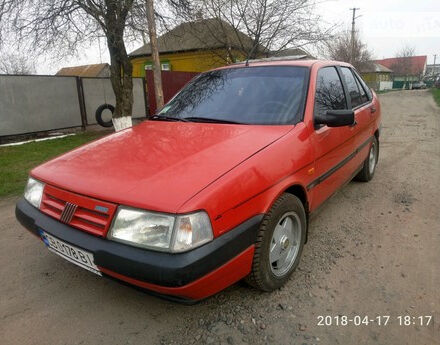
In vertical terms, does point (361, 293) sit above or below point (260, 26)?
below

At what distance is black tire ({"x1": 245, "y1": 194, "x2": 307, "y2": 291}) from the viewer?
86.0 inches

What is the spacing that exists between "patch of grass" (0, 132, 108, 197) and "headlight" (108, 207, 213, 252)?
12.6 feet

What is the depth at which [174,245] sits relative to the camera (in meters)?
1.79

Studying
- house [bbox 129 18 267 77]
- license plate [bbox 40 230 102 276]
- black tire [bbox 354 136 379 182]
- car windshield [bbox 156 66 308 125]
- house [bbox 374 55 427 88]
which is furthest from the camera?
house [bbox 374 55 427 88]

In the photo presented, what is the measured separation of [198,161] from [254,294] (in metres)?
1.08

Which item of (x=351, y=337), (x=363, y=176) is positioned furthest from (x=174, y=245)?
(x=363, y=176)

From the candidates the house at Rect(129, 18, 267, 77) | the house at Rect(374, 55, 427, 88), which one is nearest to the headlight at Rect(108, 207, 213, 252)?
the house at Rect(129, 18, 267, 77)

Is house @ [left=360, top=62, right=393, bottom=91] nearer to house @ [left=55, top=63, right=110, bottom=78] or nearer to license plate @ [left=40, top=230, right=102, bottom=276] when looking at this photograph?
house @ [left=55, top=63, right=110, bottom=78]

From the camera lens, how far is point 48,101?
32.7ft

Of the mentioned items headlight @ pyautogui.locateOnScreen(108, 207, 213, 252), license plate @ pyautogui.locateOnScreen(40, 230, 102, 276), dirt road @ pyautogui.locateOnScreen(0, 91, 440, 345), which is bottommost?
dirt road @ pyautogui.locateOnScreen(0, 91, 440, 345)

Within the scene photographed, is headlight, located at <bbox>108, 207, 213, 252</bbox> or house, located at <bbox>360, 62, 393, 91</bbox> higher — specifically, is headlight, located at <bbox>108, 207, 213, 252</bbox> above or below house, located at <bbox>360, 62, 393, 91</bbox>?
below

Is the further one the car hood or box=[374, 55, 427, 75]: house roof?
box=[374, 55, 427, 75]: house roof

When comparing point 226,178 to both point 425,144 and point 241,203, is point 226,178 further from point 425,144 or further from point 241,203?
point 425,144

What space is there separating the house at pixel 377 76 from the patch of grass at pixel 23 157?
1583 inches
